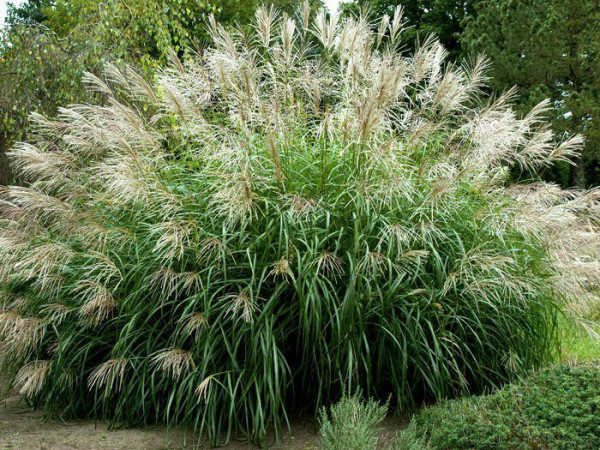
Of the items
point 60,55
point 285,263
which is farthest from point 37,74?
point 285,263

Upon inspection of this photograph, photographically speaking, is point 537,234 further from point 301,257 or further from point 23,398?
point 23,398

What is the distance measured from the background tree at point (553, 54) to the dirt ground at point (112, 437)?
12.6 m

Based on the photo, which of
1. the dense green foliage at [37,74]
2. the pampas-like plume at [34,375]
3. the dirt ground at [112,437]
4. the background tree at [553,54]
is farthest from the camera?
the background tree at [553,54]

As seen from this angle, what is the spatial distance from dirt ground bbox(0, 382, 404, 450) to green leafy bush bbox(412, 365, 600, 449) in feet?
1.61

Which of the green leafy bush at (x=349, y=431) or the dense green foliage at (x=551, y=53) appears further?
the dense green foliage at (x=551, y=53)

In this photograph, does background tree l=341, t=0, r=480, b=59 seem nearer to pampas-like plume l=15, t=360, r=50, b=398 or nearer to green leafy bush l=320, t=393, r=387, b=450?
pampas-like plume l=15, t=360, r=50, b=398

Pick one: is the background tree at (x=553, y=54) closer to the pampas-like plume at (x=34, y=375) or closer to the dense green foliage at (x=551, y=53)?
the dense green foliage at (x=551, y=53)

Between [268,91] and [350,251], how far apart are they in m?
1.78

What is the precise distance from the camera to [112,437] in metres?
3.72

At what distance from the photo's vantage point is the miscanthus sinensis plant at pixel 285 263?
3.64 metres

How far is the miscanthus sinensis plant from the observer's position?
3.64m

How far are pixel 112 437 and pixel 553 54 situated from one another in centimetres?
1472

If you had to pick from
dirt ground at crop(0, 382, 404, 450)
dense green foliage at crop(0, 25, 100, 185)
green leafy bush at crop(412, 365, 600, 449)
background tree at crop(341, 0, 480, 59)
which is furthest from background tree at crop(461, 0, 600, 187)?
dirt ground at crop(0, 382, 404, 450)

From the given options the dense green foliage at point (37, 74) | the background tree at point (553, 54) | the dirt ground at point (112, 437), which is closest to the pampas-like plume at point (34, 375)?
the dirt ground at point (112, 437)
